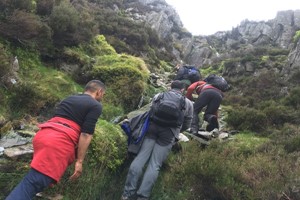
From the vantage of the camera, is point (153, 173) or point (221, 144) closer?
point (153, 173)

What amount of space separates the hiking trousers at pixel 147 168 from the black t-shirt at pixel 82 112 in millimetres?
1282

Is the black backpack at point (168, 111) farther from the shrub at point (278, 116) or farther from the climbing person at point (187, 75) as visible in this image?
the shrub at point (278, 116)

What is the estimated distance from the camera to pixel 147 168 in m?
5.67

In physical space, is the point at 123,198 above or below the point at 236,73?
above

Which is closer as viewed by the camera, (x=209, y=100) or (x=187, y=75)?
(x=209, y=100)

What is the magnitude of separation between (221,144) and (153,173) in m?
1.95

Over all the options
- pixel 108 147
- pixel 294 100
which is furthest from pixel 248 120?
pixel 108 147

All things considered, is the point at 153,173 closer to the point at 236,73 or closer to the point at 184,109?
the point at 184,109

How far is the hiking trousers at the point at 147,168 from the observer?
5.40 m

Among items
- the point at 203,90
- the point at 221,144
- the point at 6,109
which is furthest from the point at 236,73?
the point at 6,109

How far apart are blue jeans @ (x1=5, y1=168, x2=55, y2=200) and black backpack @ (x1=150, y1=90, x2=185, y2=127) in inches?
87.9

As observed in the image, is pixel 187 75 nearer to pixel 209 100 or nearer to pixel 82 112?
pixel 209 100

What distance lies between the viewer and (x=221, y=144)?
6.97 m

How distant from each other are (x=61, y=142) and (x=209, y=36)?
54027 mm
